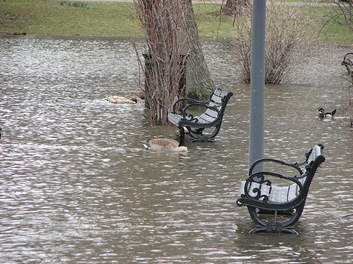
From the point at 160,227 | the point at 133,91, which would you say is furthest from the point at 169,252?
the point at 133,91

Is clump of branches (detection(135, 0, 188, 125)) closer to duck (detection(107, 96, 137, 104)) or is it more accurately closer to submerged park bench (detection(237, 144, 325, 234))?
duck (detection(107, 96, 137, 104))

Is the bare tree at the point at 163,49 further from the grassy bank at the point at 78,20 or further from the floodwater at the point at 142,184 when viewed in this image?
the grassy bank at the point at 78,20

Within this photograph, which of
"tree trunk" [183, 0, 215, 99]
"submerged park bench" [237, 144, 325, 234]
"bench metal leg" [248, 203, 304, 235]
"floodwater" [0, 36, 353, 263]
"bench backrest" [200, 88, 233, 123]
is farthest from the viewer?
"tree trunk" [183, 0, 215, 99]

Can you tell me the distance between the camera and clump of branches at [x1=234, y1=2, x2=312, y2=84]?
1583 cm

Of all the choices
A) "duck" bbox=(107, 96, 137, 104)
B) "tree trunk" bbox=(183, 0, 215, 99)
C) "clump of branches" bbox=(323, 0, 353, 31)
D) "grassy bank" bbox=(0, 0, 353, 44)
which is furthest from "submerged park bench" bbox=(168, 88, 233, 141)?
"grassy bank" bbox=(0, 0, 353, 44)

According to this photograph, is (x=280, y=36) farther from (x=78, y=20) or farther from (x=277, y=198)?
(x=78, y=20)

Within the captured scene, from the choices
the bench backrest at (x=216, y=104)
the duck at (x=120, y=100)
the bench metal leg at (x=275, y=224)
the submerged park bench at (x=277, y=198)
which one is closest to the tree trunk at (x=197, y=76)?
the duck at (x=120, y=100)

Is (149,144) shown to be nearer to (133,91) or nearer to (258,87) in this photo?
(258,87)

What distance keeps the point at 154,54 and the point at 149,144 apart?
92.4 inches

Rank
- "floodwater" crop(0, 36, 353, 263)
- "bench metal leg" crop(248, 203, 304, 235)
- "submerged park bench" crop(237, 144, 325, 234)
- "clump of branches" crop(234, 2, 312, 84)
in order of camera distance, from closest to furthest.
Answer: "floodwater" crop(0, 36, 353, 263) < "submerged park bench" crop(237, 144, 325, 234) < "bench metal leg" crop(248, 203, 304, 235) < "clump of branches" crop(234, 2, 312, 84)

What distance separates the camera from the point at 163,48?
10.9 meters

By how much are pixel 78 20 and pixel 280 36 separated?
20.1m

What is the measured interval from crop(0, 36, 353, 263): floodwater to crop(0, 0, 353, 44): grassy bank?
54.2 feet

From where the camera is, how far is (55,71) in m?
18.6
